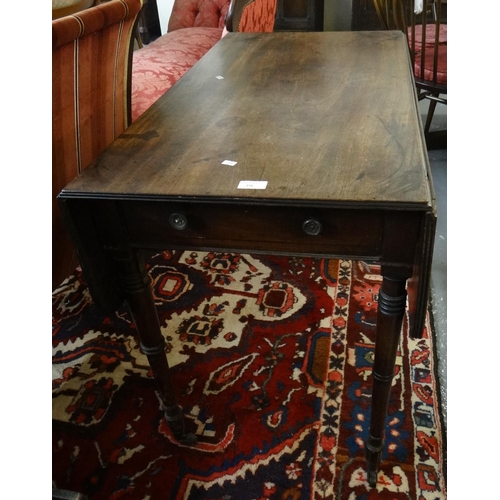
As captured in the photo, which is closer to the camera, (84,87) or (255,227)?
(255,227)

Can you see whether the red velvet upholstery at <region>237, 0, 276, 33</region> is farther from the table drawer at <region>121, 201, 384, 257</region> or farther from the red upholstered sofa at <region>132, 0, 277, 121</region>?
the table drawer at <region>121, 201, 384, 257</region>

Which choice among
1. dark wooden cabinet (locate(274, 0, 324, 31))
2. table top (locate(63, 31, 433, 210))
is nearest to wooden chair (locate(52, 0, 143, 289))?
table top (locate(63, 31, 433, 210))

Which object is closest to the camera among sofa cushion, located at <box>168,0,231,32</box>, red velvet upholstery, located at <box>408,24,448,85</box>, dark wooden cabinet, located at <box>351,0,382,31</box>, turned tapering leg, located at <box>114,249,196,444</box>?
turned tapering leg, located at <box>114,249,196,444</box>

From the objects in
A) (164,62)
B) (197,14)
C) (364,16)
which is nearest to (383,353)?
(164,62)

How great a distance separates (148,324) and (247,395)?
1.37 feet

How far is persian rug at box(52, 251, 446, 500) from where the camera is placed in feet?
3.36

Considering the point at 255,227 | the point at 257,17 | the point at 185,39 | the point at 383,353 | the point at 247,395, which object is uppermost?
the point at 257,17

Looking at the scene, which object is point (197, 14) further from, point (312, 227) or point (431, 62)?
point (312, 227)

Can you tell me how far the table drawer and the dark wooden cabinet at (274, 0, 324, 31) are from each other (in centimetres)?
309

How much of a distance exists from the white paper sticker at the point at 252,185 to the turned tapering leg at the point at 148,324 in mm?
233

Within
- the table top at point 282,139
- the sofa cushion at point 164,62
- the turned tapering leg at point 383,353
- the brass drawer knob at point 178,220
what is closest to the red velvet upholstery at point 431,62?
the table top at point 282,139

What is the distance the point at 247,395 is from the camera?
1.20 m

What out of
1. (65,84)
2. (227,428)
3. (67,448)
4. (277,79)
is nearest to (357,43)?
(277,79)

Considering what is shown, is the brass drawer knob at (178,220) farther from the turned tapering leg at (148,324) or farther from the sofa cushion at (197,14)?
the sofa cushion at (197,14)
